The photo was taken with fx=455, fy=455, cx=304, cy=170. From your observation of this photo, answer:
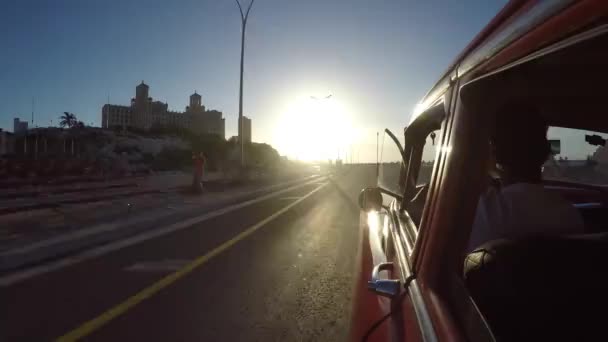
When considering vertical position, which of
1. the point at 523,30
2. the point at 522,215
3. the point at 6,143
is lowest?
the point at 522,215

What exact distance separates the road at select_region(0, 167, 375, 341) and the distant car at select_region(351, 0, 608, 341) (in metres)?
2.55

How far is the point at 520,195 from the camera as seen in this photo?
145 centimetres

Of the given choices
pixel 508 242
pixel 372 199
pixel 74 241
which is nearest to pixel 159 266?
pixel 74 241

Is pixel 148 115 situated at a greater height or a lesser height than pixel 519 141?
greater

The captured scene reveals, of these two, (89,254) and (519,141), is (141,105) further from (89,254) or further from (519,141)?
(519,141)

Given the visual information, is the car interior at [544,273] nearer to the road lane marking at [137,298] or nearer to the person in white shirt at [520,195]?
the person in white shirt at [520,195]

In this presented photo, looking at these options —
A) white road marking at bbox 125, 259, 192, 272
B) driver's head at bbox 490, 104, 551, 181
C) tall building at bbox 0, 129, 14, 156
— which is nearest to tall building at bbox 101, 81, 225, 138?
tall building at bbox 0, 129, 14, 156

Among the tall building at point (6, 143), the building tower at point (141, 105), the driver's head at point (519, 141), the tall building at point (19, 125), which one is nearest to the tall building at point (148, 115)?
the building tower at point (141, 105)

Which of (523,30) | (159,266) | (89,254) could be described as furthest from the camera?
(89,254)

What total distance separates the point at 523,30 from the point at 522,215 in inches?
23.5

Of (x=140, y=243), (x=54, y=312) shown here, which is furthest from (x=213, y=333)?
(x=140, y=243)

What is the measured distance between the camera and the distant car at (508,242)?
1065 mm

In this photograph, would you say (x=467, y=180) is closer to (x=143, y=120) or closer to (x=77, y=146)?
(x=77, y=146)

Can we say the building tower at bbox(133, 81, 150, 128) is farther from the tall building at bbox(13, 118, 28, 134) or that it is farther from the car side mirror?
the car side mirror
